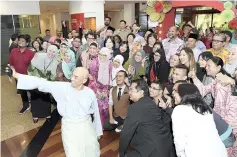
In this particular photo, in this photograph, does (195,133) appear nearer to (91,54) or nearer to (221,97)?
(221,97)

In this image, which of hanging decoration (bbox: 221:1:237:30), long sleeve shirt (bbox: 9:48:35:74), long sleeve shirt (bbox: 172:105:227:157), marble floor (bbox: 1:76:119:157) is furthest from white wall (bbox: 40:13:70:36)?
long sleeve shirt (bbox: 172:105:227:157)

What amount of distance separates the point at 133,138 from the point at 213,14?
1110 cm

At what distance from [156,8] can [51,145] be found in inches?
176

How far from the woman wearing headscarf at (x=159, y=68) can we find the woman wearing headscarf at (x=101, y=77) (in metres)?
0.70

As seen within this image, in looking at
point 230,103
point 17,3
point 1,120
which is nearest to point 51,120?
point 1,120

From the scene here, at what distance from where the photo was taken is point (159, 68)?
3.39 m

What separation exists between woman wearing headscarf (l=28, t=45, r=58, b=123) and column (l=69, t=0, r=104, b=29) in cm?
582

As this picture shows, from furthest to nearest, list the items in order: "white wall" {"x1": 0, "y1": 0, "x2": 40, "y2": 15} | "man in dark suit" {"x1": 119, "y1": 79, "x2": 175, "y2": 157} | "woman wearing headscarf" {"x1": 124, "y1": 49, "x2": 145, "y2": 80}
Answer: "white wall" {"x1": 0, "y1": 0, "x2": 40, "y2": 15}
"woman wearing headscarf" {"x1": 124, "y1": 49, "x2": 145, "y2": 80}
"man in dark suit" {"x1": 119, "y1": 79, "x2": 175, "y2": 157}

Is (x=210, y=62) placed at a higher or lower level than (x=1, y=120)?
higher

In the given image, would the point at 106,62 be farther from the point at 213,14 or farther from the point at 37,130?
the point at 213,14

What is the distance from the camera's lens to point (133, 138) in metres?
1.80

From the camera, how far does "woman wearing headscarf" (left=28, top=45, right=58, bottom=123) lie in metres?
3.44

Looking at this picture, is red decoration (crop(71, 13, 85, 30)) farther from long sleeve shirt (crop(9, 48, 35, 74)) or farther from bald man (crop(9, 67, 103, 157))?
bald man (crop(9, 67, 103, 157))

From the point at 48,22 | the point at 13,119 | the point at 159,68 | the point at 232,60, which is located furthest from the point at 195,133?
the point at 48,22
